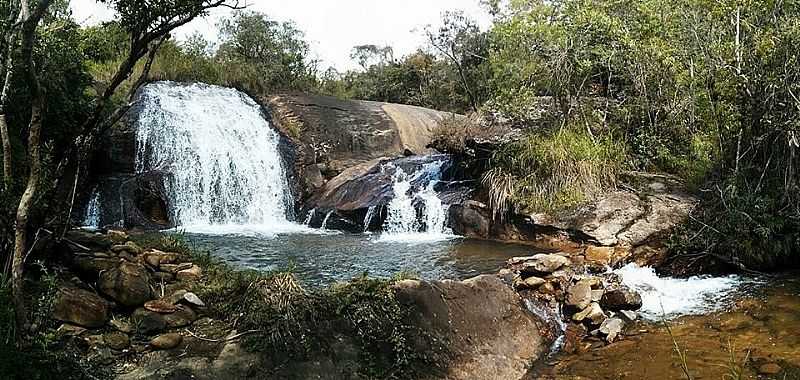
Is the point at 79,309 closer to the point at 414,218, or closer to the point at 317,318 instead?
the point at 317,318

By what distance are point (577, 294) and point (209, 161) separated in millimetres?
9397

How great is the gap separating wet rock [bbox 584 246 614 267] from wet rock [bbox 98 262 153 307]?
5.64 m

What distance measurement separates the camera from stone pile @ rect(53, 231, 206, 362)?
3965mm

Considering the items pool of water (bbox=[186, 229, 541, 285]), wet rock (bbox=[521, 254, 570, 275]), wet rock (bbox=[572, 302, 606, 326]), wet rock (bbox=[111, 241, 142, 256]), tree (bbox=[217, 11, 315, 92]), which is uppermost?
tree (bbox=[217, 11, 315, 92])

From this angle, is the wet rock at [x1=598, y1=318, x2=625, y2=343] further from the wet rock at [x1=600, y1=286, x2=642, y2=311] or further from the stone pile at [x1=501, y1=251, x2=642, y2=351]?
the wet rock at [x1=600, y1=286, x2=642, y2=311]

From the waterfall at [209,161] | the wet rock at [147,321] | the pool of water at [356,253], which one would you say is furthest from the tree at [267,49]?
the wet rock at [147,321]

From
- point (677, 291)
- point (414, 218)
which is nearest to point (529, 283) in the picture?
point (677, 291)

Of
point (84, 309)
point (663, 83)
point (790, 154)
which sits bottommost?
point (84, 309)

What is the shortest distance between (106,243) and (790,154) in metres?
7.73

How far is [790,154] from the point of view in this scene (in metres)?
7.24

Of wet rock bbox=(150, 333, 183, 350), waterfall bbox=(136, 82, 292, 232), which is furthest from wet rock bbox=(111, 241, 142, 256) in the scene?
waterfall bbox=(136, 82, 292, 232)

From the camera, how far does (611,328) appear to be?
18.0ft

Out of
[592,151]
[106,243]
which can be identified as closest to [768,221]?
[592,151]

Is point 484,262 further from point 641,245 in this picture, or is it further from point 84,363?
point 84,363
